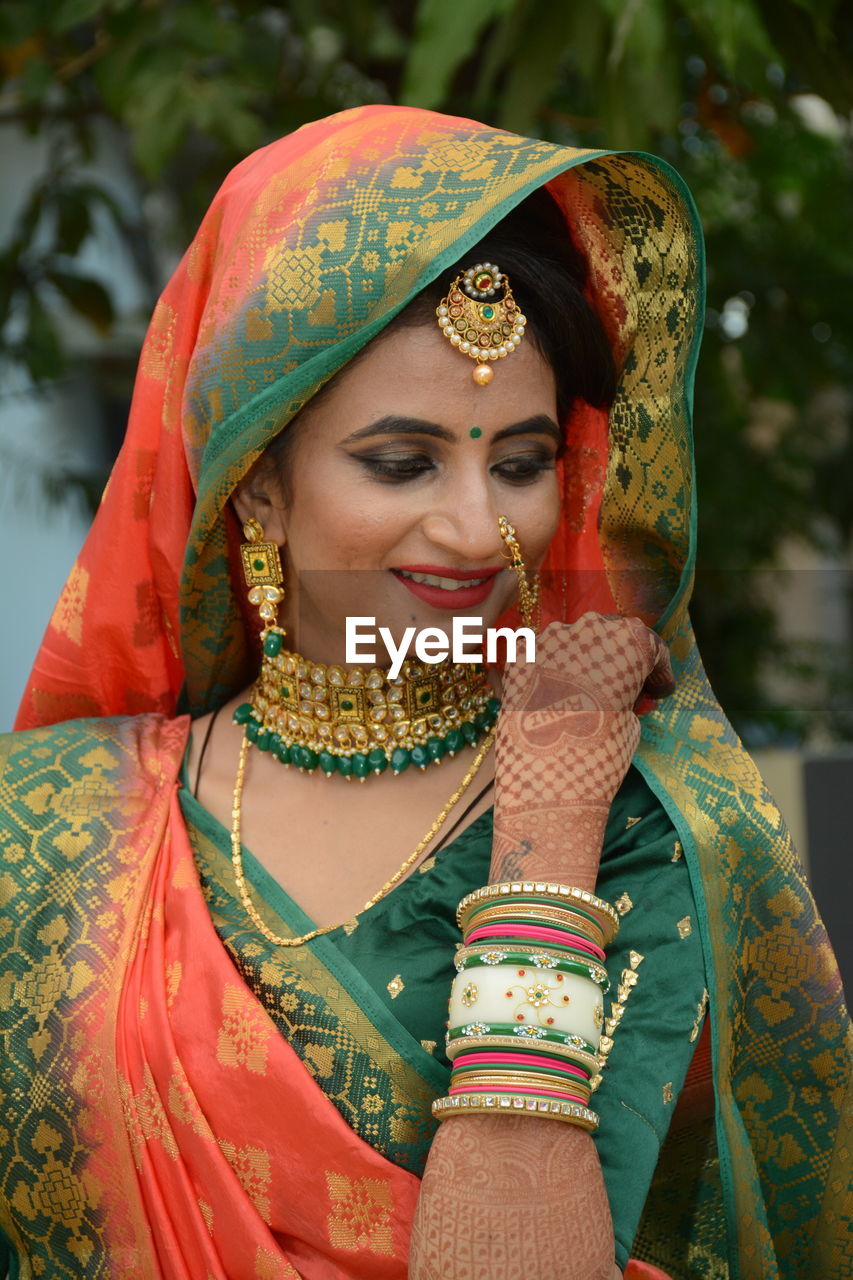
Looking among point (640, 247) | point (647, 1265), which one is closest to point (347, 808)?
point (647, 1265)

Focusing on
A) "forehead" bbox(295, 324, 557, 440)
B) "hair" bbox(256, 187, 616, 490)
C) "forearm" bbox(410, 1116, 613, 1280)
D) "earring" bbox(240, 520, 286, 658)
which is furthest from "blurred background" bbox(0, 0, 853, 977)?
"forearm" bbox(410, 1116, 613, 1280)

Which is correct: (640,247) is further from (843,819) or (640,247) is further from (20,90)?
(20,90)

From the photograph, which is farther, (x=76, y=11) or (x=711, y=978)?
(x=76, y=11)

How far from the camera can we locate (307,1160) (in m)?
1.71

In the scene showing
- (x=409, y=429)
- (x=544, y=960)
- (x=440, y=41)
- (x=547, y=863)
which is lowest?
(x=544, y=960)

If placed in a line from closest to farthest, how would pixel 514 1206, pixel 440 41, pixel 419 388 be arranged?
pixel 514 1206 < pixel 419 388 < pixel 440 41

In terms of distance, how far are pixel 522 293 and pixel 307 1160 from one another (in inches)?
43.4

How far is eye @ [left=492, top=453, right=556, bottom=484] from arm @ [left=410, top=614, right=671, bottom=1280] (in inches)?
8.1

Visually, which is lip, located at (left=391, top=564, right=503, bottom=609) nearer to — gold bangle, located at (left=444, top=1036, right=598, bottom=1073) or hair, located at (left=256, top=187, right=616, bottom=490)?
hair, located at (left=256, top=187, right=616, bottom=490)

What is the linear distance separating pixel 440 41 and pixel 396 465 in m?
0.90

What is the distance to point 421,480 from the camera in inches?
70.6

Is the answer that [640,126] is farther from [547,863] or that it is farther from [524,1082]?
[524,1082]

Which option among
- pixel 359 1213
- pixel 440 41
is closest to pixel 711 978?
pixel 359 1213

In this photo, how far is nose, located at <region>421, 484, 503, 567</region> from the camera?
1.76 m
